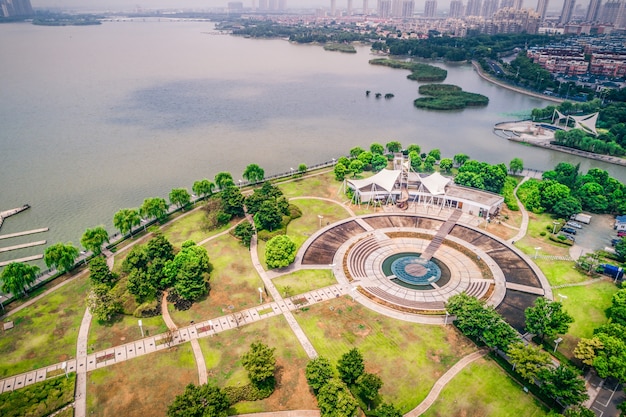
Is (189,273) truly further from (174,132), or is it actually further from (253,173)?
(174,132)

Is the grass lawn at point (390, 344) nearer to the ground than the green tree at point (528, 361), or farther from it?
nearer to the ground

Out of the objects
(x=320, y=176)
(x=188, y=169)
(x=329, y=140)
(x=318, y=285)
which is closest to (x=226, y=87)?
(x=329, y=140)

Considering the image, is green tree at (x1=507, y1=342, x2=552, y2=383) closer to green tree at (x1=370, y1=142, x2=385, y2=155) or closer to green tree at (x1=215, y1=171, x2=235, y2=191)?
green tree at (x1=215, y1=171, x2=235, y2=191)

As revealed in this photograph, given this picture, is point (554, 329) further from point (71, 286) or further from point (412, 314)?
point (71, 286)

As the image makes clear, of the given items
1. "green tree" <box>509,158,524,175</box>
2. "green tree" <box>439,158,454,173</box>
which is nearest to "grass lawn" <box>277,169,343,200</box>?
"green tree" <box>439,158,454,173</box>

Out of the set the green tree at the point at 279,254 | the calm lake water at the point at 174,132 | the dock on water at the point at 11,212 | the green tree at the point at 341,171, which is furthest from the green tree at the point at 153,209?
the green tree at the point at 341,171

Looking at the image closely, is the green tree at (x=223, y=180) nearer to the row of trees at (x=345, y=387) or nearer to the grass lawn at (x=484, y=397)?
the row of trees at (x=345, y=387)
